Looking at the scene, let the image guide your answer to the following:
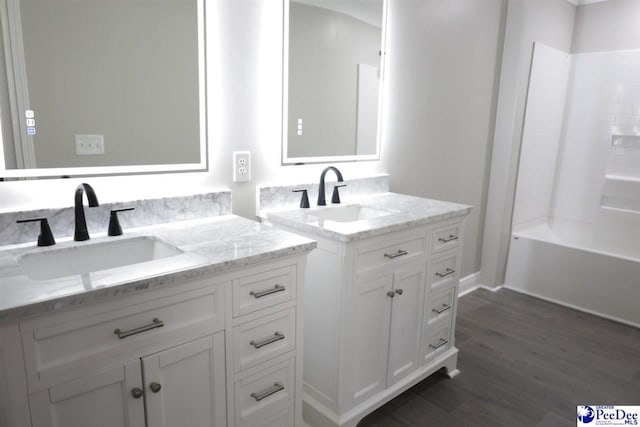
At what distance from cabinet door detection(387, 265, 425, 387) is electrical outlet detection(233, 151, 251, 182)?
2.62 ft

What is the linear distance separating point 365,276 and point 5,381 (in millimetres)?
1204

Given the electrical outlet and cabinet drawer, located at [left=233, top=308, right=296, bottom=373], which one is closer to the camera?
cabinet drawer, located at [left=233, top=308, right=296, bottom=373]

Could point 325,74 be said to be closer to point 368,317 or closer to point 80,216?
point 368,317

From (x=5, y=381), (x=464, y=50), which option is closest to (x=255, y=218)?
(x=5, y=381)

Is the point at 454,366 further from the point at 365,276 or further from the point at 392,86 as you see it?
the point at 392,86

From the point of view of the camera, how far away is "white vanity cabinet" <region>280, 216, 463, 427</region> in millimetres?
1751

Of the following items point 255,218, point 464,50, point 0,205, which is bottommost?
point 255,218

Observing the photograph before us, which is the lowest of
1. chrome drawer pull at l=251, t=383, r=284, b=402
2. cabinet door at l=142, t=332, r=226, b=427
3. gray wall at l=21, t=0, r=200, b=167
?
chrome drawer pull at l=251, t=383, r=284, b=402

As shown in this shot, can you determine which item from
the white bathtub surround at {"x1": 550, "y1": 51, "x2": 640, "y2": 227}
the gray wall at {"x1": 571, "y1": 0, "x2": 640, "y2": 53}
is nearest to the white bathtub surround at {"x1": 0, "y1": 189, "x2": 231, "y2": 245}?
the white bathtub surround at {"x1": 550, "y1": 51, "x2": 640, "y2": 227}

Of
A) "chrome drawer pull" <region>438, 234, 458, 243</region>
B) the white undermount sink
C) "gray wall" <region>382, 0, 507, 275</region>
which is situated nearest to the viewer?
the white undermount sink

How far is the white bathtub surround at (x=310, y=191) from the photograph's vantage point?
2.03m

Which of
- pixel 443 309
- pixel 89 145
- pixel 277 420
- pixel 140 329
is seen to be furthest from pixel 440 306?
pixel 89 145

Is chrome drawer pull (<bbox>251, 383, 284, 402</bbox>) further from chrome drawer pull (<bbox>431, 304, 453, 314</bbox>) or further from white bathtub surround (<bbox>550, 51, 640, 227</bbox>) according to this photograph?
white bathtub surround (<bbox>550, 51, 640, 227</bbox>)

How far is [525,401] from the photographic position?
2164mm
